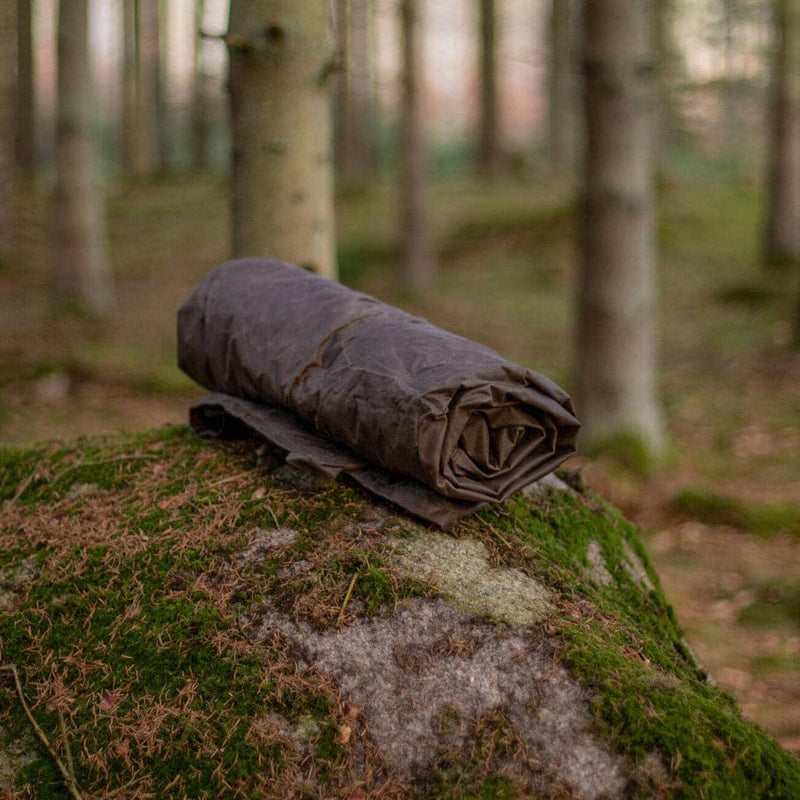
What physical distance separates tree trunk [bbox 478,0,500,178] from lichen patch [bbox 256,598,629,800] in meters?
19.0

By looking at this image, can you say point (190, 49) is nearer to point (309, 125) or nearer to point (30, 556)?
point (309, 125)

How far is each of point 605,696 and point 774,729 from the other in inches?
75.2

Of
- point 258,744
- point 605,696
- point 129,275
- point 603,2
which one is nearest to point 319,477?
point 258,744

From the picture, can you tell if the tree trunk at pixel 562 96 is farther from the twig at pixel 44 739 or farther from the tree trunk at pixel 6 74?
the twig at pixel 44 739

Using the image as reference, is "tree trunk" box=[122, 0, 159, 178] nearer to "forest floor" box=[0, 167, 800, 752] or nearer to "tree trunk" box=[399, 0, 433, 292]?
"forest floor" box=[0, 167, 800, 752]

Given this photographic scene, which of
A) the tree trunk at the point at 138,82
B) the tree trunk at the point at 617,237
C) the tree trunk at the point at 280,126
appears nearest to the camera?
the tree trunk at the point at 280,126

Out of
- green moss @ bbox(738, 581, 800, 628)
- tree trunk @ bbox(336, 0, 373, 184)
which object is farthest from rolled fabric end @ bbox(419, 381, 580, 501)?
tree trunk @ bbox(336, 0, 373, 184)

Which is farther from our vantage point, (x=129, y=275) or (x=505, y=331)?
(x=129, y=275)

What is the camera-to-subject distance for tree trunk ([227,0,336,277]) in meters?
4.21

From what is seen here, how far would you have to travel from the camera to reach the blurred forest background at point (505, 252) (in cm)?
591

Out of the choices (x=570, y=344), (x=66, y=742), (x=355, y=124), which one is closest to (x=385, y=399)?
(x=66, y=742)

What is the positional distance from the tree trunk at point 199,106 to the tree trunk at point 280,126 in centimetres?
1961

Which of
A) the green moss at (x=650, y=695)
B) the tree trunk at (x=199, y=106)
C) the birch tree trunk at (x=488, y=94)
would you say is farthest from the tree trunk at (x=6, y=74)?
the tree trunk at (x=199, y=106)

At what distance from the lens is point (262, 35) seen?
4191 mm
